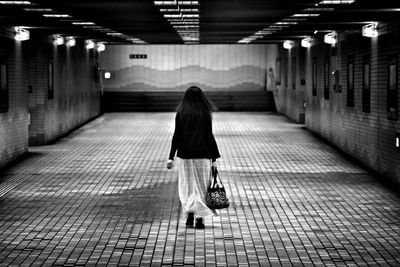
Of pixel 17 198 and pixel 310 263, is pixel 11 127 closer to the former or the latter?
pixel 17 198

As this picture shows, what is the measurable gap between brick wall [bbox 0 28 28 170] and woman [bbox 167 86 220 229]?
6.82 meters

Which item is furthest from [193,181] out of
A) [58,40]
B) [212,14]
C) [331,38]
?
[58,40]

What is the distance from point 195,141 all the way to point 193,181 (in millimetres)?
474

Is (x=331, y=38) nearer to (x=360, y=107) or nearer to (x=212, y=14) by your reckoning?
Answer: (x=360, y=107)

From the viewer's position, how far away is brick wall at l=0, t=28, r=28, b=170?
1561cm

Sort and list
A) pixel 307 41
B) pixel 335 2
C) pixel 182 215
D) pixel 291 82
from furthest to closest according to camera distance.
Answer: pixel 291 82 → pixel 307 41 → pixel 335 2 → pixel 182 215

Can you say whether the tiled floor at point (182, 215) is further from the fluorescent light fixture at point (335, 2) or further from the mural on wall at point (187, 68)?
the mural on wall at point (187, 68)

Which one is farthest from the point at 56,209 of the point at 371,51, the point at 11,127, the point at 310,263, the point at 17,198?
the point at 371,51

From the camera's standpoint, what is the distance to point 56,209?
10695 millimetres

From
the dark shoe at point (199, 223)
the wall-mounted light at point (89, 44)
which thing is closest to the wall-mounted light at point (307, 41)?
the wall-mounted light at point (89, 44)

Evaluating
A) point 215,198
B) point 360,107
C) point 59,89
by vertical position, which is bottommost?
point 215,198

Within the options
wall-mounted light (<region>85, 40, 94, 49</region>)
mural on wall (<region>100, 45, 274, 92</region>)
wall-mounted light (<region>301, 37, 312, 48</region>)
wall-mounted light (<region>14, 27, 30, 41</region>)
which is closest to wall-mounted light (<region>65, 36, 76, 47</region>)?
wall-mounted light (<region>85, 40, 94, 49</region>)

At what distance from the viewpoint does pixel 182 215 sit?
10141mm

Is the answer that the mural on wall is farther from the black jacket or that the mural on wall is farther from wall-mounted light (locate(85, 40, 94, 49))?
the black jacket
